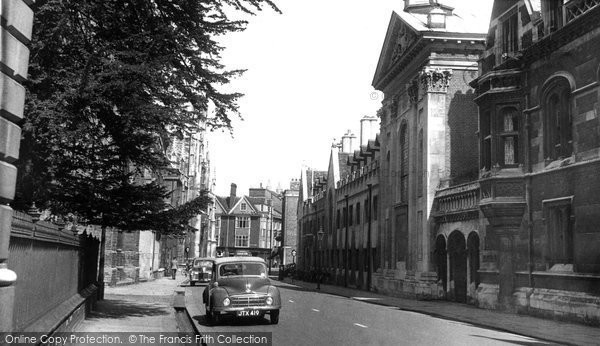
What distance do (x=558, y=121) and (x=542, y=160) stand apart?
56.5 inches

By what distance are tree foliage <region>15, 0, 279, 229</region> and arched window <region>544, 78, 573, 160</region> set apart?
38.4 ft

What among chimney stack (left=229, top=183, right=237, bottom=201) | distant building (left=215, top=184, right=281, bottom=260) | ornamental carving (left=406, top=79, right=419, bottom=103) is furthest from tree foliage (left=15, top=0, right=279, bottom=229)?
chimney stack (left=229, top=183, right=237, bottom=201)

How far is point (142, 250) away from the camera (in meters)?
38.3

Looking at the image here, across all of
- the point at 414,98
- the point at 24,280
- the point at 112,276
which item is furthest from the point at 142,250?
the point at 24,280

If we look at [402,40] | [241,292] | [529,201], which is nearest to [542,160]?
[529,201]

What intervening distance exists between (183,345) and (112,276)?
22.3m

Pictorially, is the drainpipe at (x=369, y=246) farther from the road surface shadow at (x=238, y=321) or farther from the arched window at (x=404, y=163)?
the road surface shadow at (x=238, y=321)

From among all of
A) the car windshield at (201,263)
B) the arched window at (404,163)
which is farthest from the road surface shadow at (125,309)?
the car windshield at (201,263)

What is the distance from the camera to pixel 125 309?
727 inches

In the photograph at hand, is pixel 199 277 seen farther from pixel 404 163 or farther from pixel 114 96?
pixel 114 96

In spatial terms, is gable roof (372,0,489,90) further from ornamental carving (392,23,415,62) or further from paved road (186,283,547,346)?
paved road (186,283,547,346)

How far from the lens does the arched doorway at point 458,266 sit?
28297 millimetres

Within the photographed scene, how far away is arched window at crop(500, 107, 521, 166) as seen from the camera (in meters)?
23.0

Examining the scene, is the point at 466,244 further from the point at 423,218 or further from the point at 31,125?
the point at 31,125
